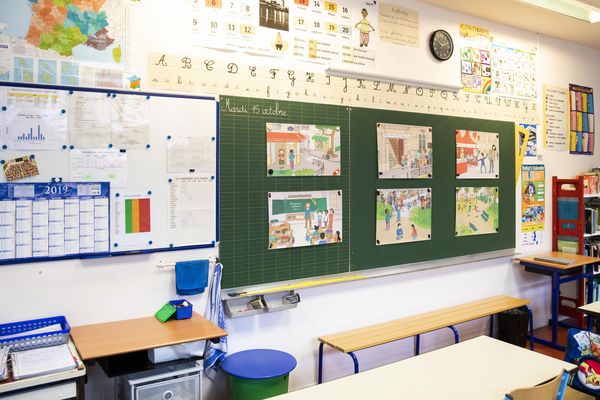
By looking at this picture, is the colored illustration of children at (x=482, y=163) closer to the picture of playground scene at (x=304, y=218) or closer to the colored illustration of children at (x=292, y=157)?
the picture of playground scene at (x=304, y=218)

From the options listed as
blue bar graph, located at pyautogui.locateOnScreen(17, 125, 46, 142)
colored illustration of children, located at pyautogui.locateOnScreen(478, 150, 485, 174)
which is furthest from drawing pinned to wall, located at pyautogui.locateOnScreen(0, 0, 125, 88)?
colored illustration of children, located at pyautogui.locateOnScreen(478, 150, 485, 174)

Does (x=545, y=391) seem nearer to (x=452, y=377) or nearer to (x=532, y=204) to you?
(x=452, y=377)

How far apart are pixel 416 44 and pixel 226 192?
7.01 ft

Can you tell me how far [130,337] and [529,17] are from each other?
4320 mm

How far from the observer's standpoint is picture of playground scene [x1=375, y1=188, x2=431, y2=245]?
380cm

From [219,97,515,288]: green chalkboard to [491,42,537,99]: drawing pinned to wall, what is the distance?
1.27ft

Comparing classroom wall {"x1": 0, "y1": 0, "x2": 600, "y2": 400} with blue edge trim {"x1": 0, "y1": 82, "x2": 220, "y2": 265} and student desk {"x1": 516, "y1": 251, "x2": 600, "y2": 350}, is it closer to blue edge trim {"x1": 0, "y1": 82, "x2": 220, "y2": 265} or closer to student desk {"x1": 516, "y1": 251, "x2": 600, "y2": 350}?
blue edge trim {"x1": 0, "y1": 82, "x2": 220, "y2": 265}

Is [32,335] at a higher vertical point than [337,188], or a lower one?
lower

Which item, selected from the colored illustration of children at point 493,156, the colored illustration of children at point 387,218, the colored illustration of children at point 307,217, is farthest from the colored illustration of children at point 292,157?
the colored illustration of children at point 493,156

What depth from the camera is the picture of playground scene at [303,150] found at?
129 inches

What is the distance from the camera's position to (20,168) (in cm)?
249

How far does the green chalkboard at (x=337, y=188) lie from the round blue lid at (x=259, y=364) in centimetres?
45

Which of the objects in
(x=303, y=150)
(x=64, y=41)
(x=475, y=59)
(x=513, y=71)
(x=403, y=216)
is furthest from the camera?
(x=513, y=71)

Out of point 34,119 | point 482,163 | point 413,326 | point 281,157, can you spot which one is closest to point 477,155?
point 482,163
